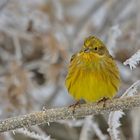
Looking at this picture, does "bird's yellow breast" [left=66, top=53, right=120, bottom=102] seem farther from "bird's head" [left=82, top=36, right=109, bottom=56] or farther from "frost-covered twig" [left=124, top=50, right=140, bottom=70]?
"frost-covered twig" [left=124, top=50, right=140, bottom=70]

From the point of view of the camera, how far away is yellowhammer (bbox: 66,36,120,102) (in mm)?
2773

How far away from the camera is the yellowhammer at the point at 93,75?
2.77 m

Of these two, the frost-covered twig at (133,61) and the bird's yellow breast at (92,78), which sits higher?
the bird's yellow breast at (92,78)

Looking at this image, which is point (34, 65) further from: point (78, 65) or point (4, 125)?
point (4, 125)

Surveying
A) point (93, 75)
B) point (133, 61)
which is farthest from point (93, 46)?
point (133, 61)

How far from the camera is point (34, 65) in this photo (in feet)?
16.2

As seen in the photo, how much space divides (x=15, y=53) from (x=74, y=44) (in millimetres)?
518

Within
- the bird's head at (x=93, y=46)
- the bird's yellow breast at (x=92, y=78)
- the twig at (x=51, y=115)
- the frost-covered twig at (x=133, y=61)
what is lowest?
the twig at (x=51, y=115)

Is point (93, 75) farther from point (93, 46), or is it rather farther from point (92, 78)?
point (93, 46)

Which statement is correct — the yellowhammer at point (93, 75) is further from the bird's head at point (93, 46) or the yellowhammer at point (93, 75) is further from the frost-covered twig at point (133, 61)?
the frost-covered twig at point (133, 61)

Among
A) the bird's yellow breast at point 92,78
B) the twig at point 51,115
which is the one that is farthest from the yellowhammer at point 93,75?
the twig at point 51,115

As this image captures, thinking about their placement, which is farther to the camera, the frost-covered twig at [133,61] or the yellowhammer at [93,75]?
the yellowhammer at [93,75]

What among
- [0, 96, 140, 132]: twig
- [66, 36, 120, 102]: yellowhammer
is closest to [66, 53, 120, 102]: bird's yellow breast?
[66, 36, 120, 102]: yellowhammer

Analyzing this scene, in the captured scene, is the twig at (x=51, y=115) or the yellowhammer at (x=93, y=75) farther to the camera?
the yellowhammer at (x=93, y=75)
